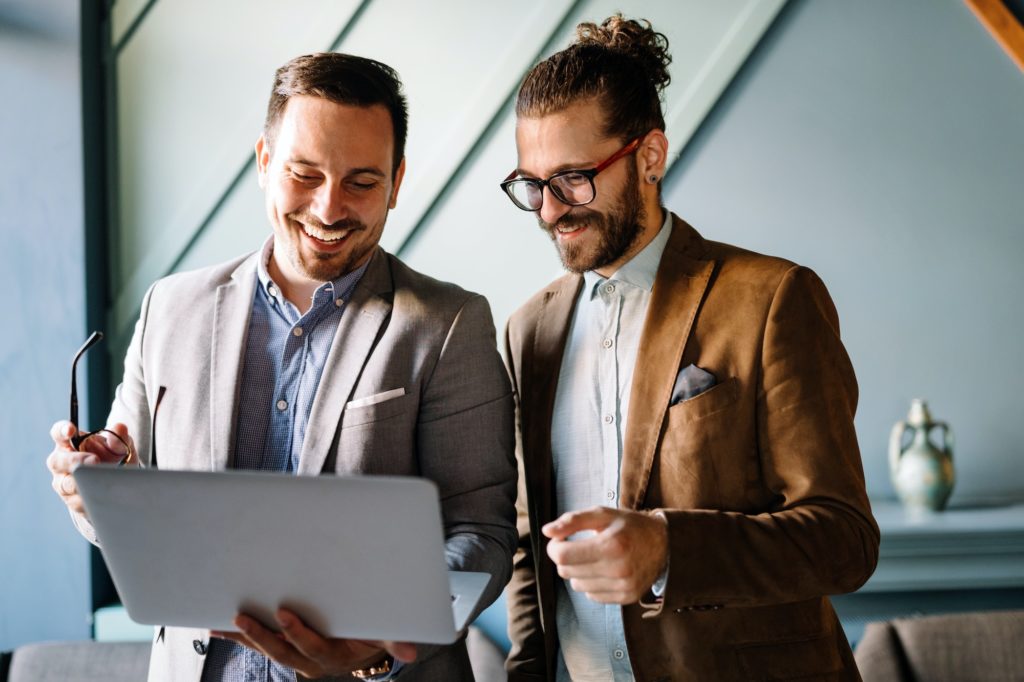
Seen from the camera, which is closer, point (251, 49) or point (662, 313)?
point (662, 313)

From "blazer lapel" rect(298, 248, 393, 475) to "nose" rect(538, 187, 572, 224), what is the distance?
0.30m

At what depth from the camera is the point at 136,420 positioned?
1.76 meters

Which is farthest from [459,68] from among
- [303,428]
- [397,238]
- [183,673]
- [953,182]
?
[183,673]

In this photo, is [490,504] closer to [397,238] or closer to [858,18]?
[397,238]

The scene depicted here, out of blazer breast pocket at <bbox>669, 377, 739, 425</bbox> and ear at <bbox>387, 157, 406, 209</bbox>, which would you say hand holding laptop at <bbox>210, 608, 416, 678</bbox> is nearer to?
blazer breast pocket at <bbox>669, 377, 739, 425</bbox>

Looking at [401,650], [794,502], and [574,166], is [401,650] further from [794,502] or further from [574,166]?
[574,166]

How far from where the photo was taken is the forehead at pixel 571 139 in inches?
65.8

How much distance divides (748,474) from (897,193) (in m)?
1.58

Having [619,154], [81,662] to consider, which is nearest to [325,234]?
[619,154]

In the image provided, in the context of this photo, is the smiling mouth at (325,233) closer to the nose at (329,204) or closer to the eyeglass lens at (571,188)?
the nose at (329,204)

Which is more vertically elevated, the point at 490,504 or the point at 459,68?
the point at 459,68

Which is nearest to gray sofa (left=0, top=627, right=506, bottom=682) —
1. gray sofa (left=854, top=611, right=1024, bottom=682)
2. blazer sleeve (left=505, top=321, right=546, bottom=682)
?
blazer sleeve (left=505, top=321, right=546, bottom=682)

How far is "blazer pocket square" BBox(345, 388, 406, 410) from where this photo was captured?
1606mm

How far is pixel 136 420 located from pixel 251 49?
1614 millimetres
